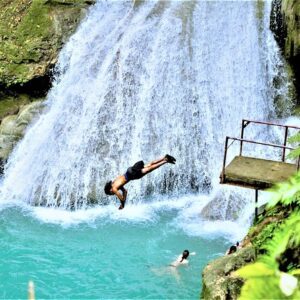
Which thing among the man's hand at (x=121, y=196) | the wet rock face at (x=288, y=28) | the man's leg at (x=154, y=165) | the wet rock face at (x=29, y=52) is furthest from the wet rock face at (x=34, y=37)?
the man's leg at (x=154, y=165)

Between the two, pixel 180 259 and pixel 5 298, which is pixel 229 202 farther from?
pixel 5 298

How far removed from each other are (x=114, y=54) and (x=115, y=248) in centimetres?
618

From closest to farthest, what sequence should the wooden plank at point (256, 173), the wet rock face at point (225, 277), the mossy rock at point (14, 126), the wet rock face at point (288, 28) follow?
the wet rock face at point (225, 277) < the wooden plank at point (256, 173) < the wet rock face at point (288, 28) < the mossy rock at point (14, 126)

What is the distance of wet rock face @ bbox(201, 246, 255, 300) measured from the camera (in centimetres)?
543

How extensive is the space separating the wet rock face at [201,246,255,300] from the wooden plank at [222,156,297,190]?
3.82ft

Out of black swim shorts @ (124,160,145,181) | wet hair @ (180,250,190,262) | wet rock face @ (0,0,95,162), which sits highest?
wet rock face @ (0,0,95,162)

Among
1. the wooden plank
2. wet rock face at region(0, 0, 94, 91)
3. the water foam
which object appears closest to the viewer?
the wooden plank

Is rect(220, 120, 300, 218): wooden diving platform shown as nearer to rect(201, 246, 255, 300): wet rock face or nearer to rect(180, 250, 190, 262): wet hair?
rect(201, 246, 255, 300): wet rock face

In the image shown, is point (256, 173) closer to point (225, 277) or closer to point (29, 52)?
point (225, 277)

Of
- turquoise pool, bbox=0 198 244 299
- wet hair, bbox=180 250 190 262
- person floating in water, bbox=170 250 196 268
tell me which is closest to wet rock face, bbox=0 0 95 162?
turquoise pool, bbox=0 198 244 299

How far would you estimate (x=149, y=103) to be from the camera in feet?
43.5

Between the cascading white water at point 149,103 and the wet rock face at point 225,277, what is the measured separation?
627cm

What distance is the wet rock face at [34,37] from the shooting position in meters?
14.7

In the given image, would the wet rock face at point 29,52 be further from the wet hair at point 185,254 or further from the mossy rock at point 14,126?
the wet hair at point 185,254
